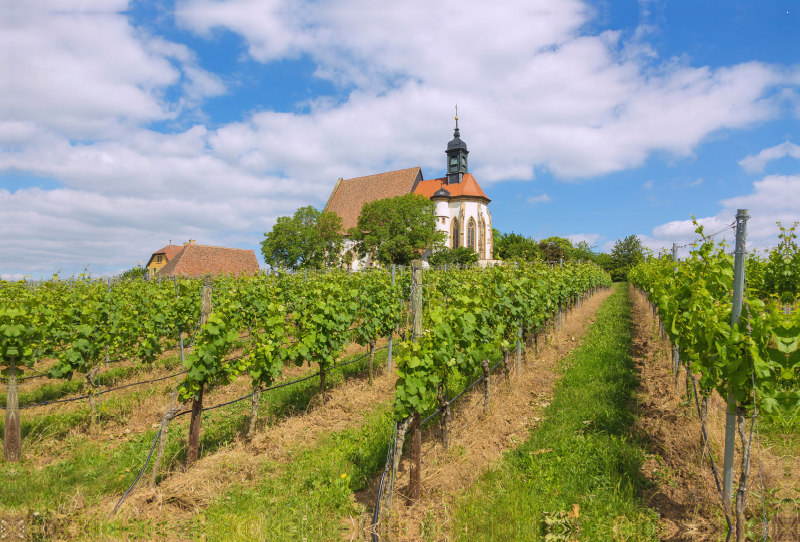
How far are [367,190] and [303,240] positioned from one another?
14.1m

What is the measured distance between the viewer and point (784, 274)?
307 inches

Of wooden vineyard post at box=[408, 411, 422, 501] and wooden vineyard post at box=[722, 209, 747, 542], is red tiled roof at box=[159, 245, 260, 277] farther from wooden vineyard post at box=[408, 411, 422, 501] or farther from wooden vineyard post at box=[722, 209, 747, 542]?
wooden vineyard post at box=[722, 209, 747, 542]

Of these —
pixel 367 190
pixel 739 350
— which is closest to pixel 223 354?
pixel 739 350

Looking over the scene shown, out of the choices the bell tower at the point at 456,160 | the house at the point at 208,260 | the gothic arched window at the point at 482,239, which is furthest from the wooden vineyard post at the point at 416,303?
the bell tower at the point at 456,160

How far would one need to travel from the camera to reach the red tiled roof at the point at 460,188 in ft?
140

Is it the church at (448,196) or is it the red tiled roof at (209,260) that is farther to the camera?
the church at (448,196)

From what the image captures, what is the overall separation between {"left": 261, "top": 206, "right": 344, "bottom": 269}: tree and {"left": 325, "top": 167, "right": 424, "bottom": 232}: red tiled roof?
8.62m

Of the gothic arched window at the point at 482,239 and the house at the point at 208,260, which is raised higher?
the gothic arched window at the point at 482,239

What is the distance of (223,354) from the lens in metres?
4.52

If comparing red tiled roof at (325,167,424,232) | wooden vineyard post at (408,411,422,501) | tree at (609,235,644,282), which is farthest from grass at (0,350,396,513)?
tree at (609,235,644,282)

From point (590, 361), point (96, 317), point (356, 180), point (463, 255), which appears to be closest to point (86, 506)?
point (96, 317)

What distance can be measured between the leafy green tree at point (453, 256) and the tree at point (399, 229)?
4.40 ft

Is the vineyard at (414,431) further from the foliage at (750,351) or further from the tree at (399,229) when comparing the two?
the tree at (399,229)

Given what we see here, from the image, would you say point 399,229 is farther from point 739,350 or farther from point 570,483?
point 739,350
